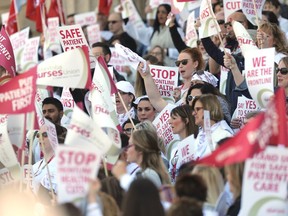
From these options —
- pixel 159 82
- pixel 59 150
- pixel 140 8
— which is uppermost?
pixel 59 150

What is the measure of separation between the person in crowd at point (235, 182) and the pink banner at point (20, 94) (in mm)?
1746

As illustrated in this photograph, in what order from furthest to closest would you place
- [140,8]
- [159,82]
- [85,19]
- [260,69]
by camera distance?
[140,8], [85,19], [159,82], [260,69]

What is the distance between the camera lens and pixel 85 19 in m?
22.5

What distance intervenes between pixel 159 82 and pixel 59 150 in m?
5.49

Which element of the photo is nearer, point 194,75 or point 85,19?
point 194,75

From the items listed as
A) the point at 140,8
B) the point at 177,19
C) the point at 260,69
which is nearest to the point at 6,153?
the point at 260,69

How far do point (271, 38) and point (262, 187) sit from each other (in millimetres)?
4434

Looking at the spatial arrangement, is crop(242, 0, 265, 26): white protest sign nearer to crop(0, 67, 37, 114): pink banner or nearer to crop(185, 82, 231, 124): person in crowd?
crop(185, 82, 231, 124): person in crowd

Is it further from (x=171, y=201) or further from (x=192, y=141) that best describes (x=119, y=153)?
(x=171, y=201)

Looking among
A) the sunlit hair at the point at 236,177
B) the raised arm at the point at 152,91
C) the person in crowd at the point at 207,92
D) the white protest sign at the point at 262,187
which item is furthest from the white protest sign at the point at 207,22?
the white protest sign at the point at 262,187

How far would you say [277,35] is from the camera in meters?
14.5

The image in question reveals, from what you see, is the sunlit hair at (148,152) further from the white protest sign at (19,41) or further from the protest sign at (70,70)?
the white protest sign at (19,41)

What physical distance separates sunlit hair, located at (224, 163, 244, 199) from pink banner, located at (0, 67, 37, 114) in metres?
1.74

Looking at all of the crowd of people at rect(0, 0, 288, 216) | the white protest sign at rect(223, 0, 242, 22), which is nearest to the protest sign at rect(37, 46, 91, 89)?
the crowd of people at rect(0, 0, 288, 216)
